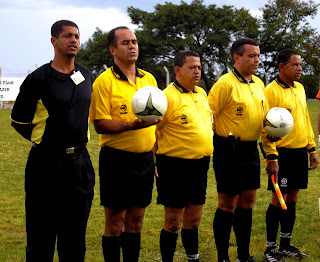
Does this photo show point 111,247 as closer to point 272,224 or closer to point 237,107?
point 237,107

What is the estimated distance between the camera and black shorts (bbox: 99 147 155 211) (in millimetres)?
3975

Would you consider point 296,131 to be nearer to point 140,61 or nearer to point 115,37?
point 115,37

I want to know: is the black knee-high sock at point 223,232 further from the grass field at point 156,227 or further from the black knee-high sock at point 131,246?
the black knee-high sock at point 131,246

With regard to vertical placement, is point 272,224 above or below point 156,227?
above

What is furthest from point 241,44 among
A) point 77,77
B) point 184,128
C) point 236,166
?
Result: point 77,77

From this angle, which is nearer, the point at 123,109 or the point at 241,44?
the point at 123,109

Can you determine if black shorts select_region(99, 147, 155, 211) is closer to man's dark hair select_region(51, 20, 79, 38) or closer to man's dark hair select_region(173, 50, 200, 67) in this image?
man's dark hair select_region(173, 50, 200, 67)

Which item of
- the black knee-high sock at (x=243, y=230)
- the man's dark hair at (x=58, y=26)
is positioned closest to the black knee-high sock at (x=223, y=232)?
the black knee-high sock at (x=243, y=230)

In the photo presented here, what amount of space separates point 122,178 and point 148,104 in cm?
80

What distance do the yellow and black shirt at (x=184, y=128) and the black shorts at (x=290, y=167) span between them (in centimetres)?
115

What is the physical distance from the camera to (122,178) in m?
3.99

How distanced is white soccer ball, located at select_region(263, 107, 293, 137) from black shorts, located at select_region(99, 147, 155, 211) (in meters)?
1.33

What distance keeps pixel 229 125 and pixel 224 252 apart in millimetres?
1373

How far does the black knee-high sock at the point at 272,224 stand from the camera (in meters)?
5.06
